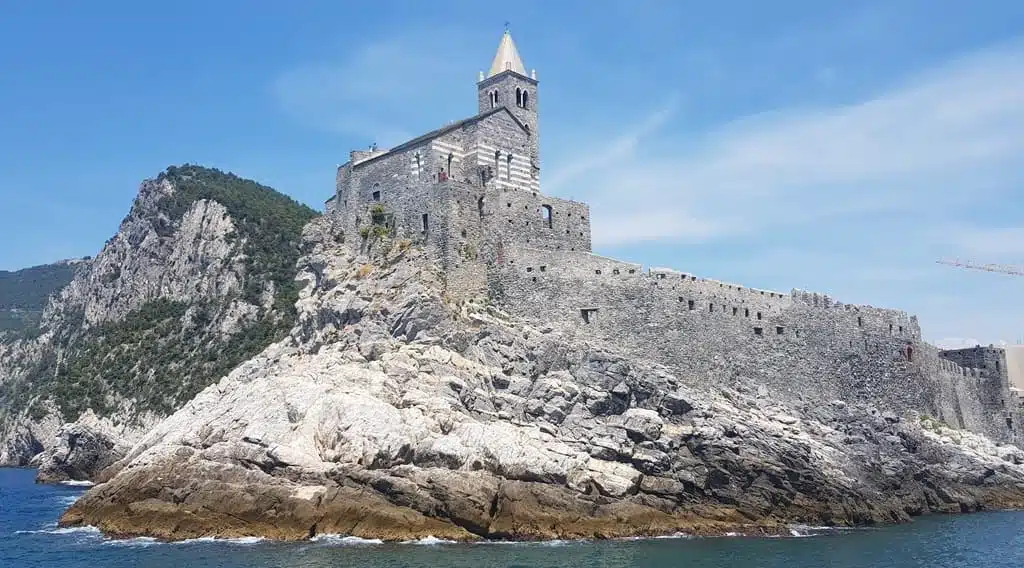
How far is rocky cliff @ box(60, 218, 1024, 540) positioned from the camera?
35.0 metres

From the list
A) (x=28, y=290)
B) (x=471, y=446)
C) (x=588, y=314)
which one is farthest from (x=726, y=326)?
(x=28, y=290)

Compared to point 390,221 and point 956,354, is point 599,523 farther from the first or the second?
point 956,354

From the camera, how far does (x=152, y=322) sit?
79812 millimetres

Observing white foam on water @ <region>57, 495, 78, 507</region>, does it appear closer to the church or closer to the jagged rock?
the jagged rock

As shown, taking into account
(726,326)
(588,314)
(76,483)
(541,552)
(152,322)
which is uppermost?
(152,322)

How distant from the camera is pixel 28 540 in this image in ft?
123

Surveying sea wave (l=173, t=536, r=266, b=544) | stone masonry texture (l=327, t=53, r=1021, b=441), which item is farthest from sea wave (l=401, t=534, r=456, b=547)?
stone masonry texture (l=327, t=53, r=1021, b=441)

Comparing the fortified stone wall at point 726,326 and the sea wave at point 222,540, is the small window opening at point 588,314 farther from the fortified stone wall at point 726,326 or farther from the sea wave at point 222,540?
the sea wave at point 222,540

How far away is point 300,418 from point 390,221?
1375 centimetres

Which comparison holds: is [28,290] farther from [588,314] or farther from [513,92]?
[588,314]

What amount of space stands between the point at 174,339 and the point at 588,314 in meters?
43.0

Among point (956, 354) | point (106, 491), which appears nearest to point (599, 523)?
point (106, 491)

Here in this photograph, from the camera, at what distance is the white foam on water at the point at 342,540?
3294 centimetres

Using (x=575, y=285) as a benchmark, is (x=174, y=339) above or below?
above
